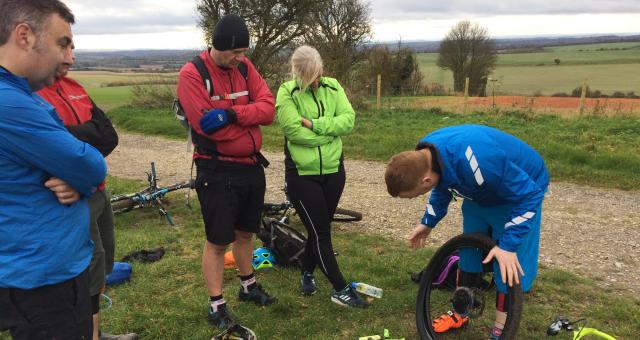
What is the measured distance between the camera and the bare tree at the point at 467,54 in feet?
133

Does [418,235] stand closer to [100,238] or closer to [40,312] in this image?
[100,238]

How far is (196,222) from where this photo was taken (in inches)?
252

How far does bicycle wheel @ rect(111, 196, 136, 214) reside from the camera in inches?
254

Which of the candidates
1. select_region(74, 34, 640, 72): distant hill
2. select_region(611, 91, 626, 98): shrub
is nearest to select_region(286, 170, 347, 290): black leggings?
select_region(74, 34, 640, 72): distant hill

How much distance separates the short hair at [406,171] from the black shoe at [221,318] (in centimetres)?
179

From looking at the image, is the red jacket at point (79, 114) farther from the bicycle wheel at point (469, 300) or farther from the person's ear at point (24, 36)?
the bicycle wheel at point (469, 300)

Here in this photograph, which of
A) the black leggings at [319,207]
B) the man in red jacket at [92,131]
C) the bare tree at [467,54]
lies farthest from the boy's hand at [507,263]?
the bare tree at [467,54]

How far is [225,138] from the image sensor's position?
342 centimetres

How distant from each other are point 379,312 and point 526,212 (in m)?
1.68

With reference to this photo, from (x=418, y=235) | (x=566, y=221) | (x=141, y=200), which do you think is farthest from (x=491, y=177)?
(x=141, y=200)

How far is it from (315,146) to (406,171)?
3.97 ft

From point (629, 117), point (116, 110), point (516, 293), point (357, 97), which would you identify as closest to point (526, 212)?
point (516, 293)

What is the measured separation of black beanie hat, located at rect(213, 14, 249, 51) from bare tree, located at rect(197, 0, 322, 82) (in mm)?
16340

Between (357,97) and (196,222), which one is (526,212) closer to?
(196,222)
